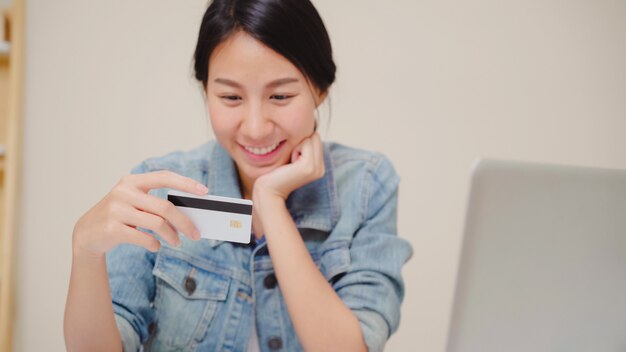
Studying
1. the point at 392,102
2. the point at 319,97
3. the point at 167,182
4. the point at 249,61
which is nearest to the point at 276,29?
the point at 249,61

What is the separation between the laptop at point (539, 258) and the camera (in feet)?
1.74

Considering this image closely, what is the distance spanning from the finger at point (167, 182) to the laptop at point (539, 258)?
0.44 m

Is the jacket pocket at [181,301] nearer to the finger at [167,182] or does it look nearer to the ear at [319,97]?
the finger at [167,182]

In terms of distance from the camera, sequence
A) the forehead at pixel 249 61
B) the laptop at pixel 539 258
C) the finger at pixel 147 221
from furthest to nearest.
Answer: the forehead at pixel 249 61
the finger at pixel 147 221
the laptop at pixel 539 258

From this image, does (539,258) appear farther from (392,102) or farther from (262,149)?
(392,102)

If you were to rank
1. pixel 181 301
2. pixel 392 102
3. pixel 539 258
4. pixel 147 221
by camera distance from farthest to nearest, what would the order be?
pixel 392 102 → pixel 181 301 → pixel 147 221 → pixel 539 258

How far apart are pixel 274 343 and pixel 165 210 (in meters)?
0.45

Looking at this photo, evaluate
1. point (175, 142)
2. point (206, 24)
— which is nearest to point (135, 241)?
point (206, 24)

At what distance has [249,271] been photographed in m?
1.11

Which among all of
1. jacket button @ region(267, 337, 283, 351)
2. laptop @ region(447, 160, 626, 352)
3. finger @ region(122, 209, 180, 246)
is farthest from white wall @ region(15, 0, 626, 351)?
laptop @ region(447, 160, 626, 352)

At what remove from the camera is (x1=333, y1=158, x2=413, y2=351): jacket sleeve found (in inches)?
39.1

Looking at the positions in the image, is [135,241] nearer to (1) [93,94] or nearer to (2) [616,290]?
(2) [616,290]

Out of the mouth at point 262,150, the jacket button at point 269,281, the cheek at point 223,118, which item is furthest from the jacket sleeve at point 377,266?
the cheek at point 223,118

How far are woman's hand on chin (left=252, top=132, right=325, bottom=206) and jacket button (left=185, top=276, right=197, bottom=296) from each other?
0.21 metres
